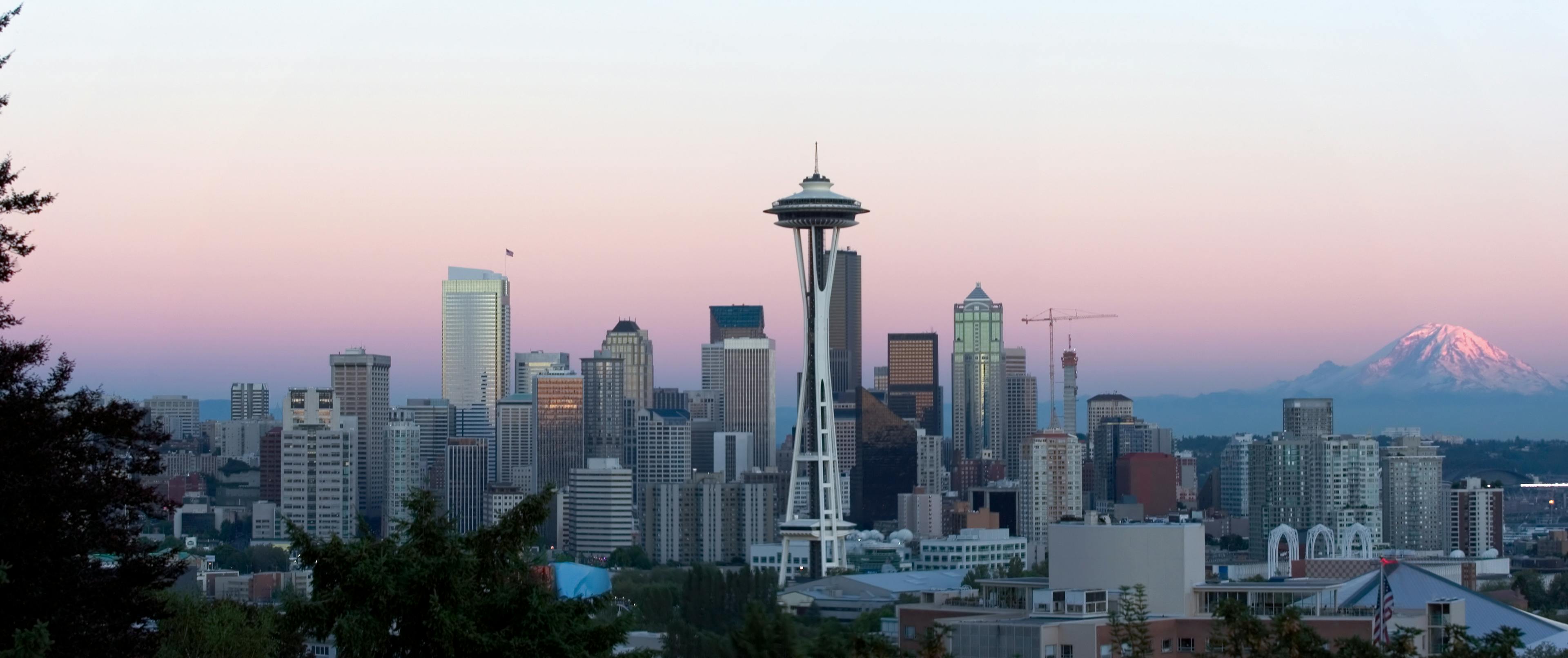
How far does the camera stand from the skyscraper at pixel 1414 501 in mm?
162250

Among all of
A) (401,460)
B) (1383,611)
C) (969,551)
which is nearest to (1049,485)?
(969,551)

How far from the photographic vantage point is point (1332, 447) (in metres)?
167

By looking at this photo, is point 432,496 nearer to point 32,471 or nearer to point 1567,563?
point 32,471

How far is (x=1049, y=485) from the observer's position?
575 ft

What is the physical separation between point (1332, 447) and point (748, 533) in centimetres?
4653

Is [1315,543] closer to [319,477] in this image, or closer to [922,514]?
[922,514]

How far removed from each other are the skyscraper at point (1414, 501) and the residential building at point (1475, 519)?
2.74 m

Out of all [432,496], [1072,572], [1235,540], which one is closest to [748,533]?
[1235,540]

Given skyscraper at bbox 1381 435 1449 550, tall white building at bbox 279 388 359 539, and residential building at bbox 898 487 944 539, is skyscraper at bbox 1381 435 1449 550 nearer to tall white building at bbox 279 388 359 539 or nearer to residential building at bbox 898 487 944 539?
residential building at bbox 898 487 944 539

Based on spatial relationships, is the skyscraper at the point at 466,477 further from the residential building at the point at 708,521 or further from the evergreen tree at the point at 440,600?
the evergreen tree at the point at 440,600

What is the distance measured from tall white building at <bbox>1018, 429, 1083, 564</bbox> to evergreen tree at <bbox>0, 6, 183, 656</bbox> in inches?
6079

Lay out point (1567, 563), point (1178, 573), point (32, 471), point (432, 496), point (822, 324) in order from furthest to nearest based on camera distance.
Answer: point (1567, 563) < point (822, 324) < point (1178, 573) < point (432, 496) < point (32, 471)

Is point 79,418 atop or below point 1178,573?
atop

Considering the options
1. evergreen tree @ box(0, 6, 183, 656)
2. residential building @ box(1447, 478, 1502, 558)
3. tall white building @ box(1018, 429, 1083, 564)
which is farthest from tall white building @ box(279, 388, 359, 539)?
evergreen tree @ box(0, 6, 183, 656)
